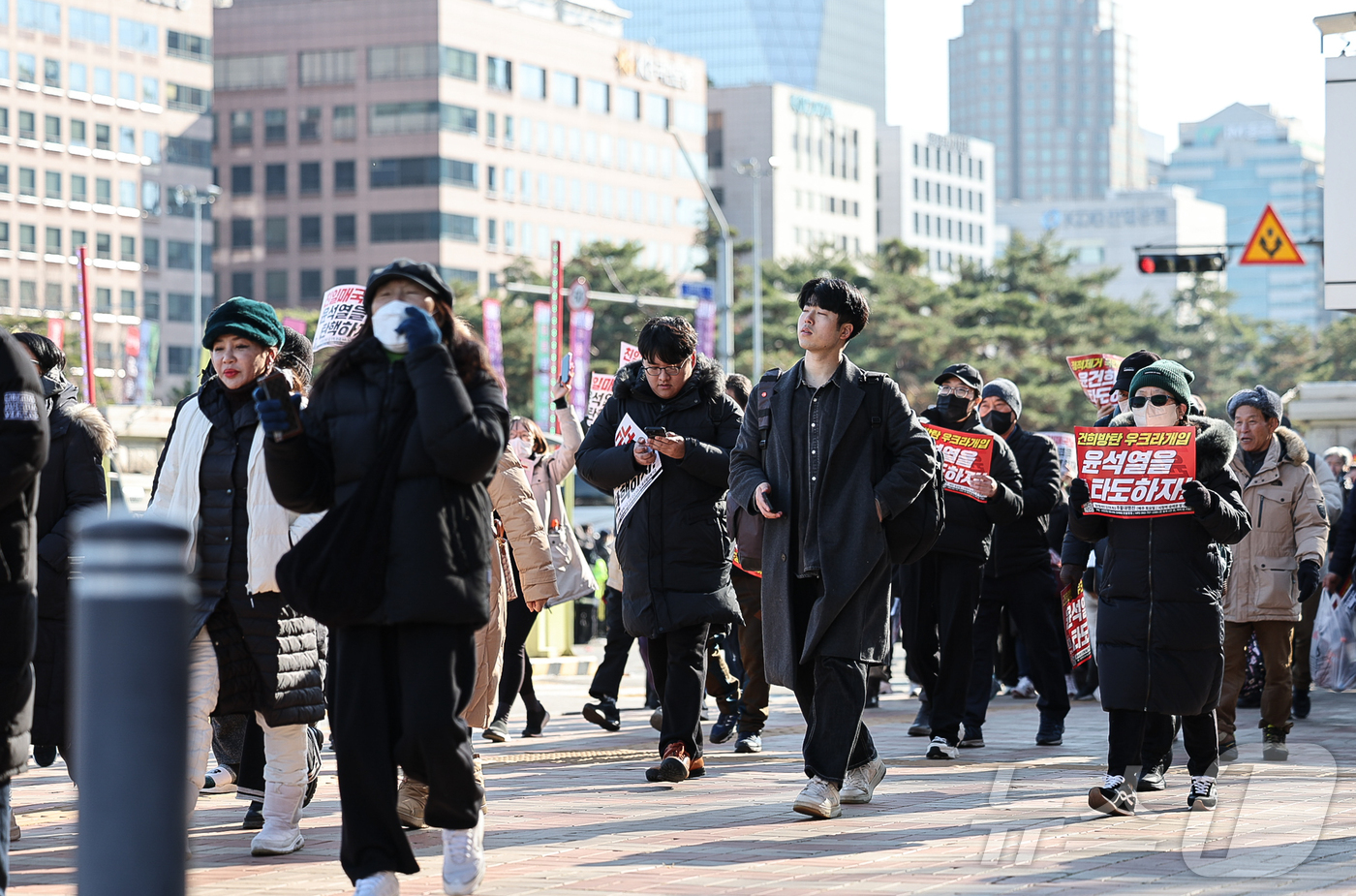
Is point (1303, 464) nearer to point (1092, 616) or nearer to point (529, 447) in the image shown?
point (1092, 616)

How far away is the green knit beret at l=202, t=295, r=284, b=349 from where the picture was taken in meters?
6.64

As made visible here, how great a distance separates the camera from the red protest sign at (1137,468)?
7.56 m

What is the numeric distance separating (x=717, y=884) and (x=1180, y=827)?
214cm

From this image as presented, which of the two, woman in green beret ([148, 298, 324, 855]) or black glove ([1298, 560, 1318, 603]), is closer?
woman in green beret ([148, 298, 324, 855])

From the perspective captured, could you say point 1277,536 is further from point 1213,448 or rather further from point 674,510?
point 674,510

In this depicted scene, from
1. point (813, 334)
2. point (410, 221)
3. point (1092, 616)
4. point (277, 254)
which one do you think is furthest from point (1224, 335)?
point (813, 334)

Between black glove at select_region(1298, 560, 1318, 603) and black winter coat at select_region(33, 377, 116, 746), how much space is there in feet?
20.1

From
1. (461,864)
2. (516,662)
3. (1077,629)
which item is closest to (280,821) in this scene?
(461,864)

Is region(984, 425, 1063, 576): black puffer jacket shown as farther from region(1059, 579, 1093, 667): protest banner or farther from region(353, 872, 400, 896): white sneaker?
region(353, 872, 400, 896): white sneaker

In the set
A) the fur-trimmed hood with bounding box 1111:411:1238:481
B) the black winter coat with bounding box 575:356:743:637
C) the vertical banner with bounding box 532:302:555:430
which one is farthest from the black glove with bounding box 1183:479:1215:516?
the vertical banner with bounding box 532:302:555:430

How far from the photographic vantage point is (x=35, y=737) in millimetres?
7645

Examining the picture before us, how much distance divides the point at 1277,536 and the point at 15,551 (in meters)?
7.19

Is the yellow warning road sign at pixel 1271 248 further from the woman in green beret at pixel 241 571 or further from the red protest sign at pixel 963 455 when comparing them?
the woman in green beret at pixel 241 571

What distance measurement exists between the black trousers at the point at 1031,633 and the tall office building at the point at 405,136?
274 ft
